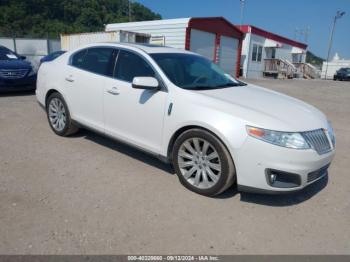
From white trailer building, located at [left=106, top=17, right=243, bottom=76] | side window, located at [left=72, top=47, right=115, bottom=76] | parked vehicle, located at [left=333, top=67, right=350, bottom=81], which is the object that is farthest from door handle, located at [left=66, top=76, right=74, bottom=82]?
parked vehicle, located at [left=333, top=67, right=350, bottom=81]

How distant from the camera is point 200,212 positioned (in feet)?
10.1

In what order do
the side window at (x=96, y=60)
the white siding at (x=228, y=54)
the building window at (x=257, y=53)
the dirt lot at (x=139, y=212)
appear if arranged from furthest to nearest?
1. the building window at (x=257, y=53)
2. the white siding at (x=228, y=54)
3. the side window at (x=96, y=60)
4. the dirt lot at (x=139, y=212)

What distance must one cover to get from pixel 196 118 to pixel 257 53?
28231 millimetres

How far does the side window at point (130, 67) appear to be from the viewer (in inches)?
152

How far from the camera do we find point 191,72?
406cm

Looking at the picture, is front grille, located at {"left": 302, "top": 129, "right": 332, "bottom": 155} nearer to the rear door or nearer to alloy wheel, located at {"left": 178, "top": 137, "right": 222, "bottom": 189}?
alloy wheel, located at {"left": 178, "top": 137, "right": 222, "bottom": 189}

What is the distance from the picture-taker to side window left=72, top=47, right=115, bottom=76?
4.27 m

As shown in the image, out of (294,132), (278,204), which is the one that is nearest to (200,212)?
(278,204)

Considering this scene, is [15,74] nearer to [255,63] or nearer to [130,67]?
[130,67]

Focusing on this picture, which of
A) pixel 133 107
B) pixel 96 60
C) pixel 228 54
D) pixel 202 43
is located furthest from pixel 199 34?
pixel 133 107

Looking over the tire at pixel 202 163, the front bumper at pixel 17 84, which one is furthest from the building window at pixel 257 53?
the tire at pixel 202 163

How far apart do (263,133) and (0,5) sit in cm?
5503

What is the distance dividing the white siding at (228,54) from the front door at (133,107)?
18.5 metres

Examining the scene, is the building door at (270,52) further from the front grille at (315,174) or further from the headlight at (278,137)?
the headlight at (278,137)
